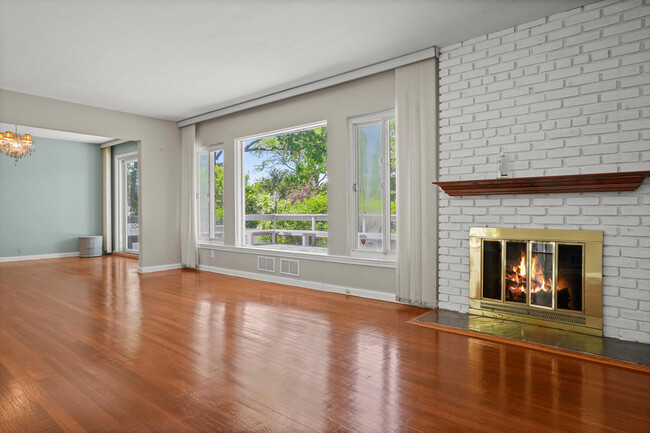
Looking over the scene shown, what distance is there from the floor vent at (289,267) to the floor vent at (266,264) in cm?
21

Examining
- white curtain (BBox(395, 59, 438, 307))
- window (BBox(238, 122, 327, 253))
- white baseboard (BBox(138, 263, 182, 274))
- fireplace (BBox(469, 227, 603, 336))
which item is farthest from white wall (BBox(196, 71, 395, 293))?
window (BBox(238, 122, 327, 253))

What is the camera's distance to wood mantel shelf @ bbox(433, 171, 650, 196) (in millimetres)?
2869

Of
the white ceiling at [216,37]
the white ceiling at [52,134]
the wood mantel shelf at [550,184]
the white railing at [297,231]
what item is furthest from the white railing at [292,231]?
the wood mantel shelf at [550,184]

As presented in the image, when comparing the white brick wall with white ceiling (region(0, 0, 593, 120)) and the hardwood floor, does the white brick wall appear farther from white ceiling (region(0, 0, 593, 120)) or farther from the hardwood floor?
the hardwood floor

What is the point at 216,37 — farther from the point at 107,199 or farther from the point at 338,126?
the point at 107,199

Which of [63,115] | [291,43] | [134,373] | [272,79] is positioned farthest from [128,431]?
[63,115]

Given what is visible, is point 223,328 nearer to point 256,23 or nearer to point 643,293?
point 256,23

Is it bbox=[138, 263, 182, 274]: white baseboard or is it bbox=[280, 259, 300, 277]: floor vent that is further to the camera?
bbox=[138, 263, 182, 274]: white baseboard

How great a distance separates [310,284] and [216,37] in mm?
3232

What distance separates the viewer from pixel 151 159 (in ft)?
22.5

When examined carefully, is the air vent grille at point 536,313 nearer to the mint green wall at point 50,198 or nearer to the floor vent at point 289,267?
the floor vent at point 289,267

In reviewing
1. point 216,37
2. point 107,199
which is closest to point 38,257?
point 107,199

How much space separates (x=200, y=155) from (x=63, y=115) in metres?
2.16

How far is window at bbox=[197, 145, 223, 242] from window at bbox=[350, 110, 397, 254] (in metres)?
2.93
